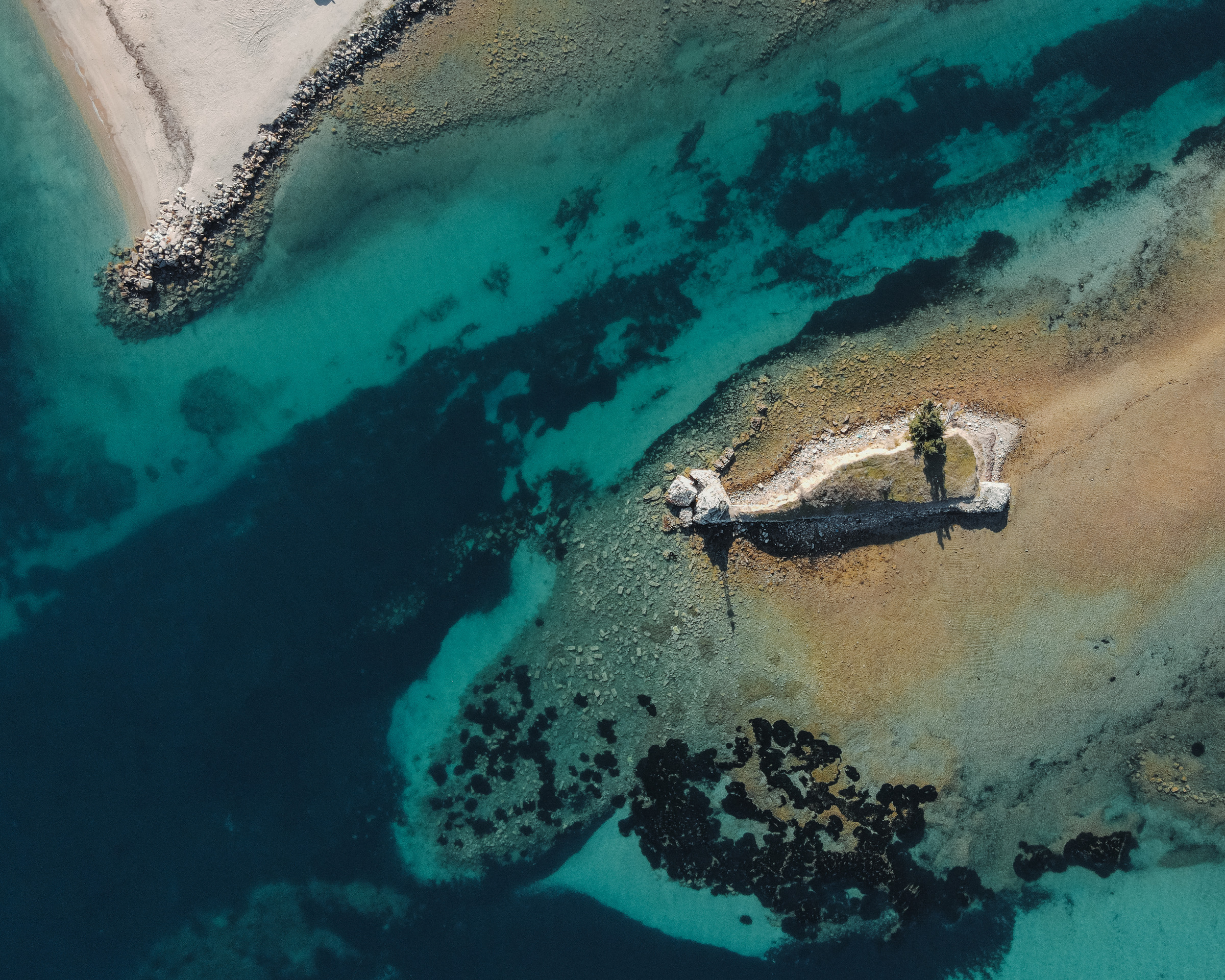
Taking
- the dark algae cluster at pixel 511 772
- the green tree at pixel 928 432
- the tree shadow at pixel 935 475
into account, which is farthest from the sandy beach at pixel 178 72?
the tree shadow at pixel 935 475

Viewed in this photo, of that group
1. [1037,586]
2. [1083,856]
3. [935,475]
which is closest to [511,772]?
[935,475]

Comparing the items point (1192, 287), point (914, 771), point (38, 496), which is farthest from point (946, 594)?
point (38, 496)

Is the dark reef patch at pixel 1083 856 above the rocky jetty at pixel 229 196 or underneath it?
underneath

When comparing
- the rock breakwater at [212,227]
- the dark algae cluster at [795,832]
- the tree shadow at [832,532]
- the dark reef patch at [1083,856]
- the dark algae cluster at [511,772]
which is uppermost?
the rock breakwater at [212,227]

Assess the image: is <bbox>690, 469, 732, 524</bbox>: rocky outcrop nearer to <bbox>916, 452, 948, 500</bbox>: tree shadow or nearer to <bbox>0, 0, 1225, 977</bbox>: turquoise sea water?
<bbox>0, 0, 1225, 977</bbox>: turquoise sea water

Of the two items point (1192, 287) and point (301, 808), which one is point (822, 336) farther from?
point (301, 808)

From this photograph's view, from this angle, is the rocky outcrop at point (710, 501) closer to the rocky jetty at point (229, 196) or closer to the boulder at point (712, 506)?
the boulder at point (712, 506)

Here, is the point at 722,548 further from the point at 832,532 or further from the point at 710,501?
the point at 832,532
